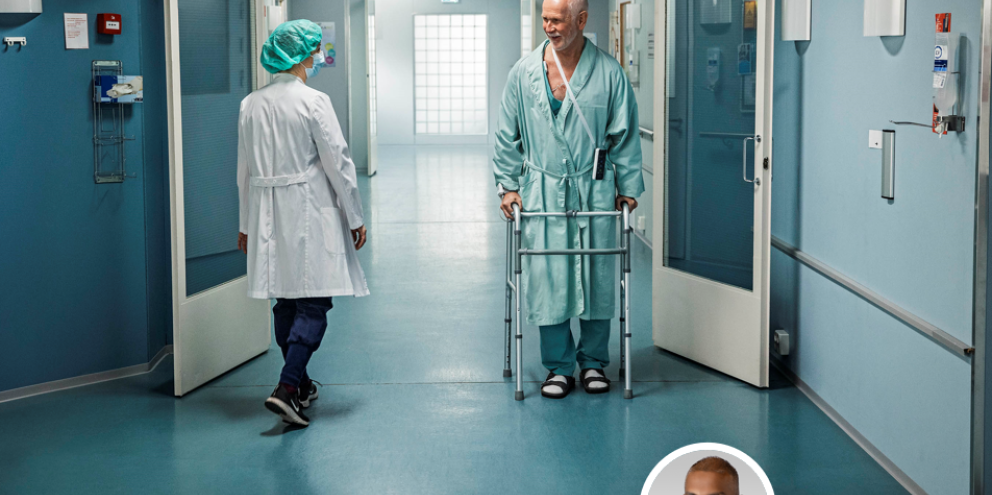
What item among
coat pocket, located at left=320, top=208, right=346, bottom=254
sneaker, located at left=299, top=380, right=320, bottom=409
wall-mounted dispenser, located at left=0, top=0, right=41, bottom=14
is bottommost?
sneaker, located at left=299, top=380, right=320, bottom=409

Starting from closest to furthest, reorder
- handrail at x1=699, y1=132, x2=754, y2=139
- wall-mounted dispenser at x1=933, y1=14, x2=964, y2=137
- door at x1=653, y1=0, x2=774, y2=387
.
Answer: wall-mounted dispenser at x1=933, y1=14, x2=964, y2=137, door at x1=653, y1=0, x2=774, y2=387, handrail at x1=699, y1=132, x2=754, y2=139

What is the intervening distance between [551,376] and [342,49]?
850 centimetres

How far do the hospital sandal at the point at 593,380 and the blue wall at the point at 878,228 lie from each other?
2.61 ft

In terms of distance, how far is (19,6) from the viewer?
3.53 m

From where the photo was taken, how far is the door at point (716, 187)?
12.2 ft

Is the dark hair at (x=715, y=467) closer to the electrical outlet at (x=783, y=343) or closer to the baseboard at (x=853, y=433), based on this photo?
the baseboard at (x=853, y=433)

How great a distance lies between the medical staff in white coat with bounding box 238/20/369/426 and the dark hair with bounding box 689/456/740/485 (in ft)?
8.01

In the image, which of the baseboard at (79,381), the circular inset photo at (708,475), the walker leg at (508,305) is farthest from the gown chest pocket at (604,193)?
the circular inset photo at (708,475)

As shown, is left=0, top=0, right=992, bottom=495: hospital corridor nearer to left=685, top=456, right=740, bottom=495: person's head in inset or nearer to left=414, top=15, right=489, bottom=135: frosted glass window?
left=685, top=456, right=740, bottom=495: person's head in inset

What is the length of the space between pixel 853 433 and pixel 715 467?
2.43 metres

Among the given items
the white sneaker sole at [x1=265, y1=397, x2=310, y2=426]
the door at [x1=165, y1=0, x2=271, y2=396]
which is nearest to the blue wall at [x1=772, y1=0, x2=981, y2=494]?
the white sneaker sole at [x1=265, y1=397, x2=310, y2=426]

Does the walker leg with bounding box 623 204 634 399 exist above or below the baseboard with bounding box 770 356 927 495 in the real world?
above

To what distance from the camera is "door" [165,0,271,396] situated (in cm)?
368

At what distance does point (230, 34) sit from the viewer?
4125mm
